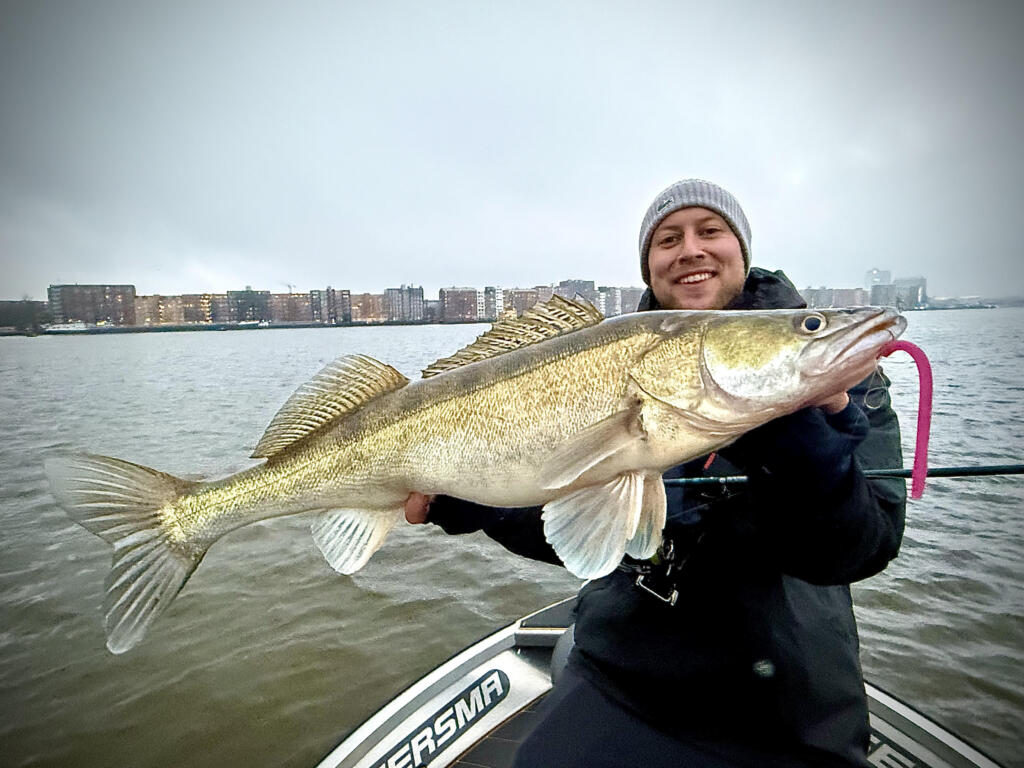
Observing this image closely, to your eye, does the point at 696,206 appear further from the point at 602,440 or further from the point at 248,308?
the point at 248,308

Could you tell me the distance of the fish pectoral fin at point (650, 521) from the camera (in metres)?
2.20

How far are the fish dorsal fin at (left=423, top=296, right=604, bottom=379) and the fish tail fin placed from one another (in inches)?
58.6


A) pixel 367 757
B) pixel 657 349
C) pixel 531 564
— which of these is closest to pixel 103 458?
pixel 367 757

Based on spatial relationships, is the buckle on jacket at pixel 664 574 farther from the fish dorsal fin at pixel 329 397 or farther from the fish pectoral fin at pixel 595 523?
the fish dorsal fin at pixel 329 397

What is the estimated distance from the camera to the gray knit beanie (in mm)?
3635

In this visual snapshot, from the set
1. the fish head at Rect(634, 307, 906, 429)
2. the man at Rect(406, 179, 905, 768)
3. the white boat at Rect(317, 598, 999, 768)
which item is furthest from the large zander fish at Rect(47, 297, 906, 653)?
the white boat at Rect(317, 598, 999, 768)

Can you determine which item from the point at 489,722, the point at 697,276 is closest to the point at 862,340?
the point at 697,276

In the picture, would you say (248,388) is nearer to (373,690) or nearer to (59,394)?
(59,394)

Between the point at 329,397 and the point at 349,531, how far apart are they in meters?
0.71

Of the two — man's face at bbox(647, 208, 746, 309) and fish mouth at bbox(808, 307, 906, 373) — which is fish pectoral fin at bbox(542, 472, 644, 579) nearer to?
fish mouth at bbox(808, 307, 906, 373)

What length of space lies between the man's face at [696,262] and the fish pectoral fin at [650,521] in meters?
1.58

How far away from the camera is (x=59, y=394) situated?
80.4 ft

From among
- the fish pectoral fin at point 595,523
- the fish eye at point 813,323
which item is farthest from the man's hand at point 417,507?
the fish eye at point 813,323

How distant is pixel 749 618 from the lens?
7.96ft
